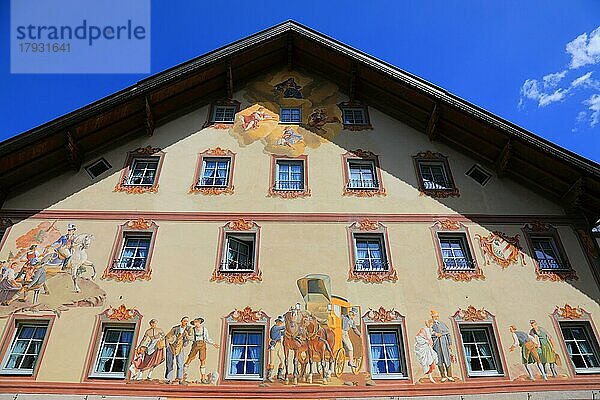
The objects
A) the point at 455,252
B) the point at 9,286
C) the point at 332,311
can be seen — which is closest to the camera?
the point at 332,311

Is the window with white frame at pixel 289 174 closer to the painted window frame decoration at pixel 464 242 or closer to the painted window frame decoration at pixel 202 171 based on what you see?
the painted window frame decoration at pixel 202 171

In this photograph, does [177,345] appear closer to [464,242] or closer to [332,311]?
[332,311]

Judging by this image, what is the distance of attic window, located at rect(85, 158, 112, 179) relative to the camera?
17.1 meters

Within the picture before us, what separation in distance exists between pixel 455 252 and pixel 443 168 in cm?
318

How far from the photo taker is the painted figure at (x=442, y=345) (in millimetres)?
13188

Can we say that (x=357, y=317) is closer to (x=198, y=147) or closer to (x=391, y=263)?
(x=391, y=263)

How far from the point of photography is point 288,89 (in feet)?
66.3

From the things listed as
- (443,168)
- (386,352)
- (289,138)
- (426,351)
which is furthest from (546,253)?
(289,138)

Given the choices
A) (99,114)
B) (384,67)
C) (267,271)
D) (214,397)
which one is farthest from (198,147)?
(214,397)

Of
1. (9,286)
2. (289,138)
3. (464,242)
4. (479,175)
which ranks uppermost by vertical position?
(289,138)

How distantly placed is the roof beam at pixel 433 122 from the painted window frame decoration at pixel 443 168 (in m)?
0.60

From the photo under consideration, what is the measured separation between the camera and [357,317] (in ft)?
46.1

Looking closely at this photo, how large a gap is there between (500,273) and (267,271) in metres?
6.29

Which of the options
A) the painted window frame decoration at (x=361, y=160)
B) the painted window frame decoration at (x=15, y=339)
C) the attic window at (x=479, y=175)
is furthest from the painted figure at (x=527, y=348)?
the painted window frame decoration at (x=15, y=339)
